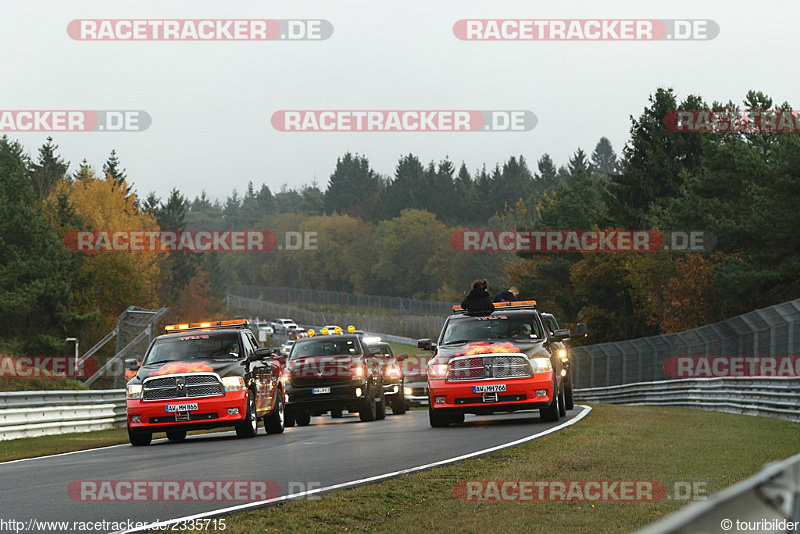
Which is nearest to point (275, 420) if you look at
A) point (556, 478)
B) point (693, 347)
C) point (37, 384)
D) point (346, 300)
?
point (556, 478)

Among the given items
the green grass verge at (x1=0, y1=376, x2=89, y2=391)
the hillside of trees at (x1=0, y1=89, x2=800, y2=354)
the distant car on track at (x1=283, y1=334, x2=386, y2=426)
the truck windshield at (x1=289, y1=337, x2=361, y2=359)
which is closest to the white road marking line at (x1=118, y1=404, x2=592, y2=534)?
the distant car on track at (x1=283, y1=334, x2=386, y2=426)

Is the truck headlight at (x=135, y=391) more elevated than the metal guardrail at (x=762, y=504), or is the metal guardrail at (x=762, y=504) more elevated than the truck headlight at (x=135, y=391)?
the metal guardrail at (x=762, y=504)

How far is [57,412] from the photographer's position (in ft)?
83.7

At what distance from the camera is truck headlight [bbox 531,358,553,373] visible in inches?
784

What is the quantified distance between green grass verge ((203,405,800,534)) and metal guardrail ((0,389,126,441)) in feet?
35.9

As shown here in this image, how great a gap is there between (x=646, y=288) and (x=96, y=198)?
52.9m

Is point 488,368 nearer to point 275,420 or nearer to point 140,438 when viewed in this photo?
point 275,420

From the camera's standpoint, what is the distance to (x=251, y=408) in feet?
65.8

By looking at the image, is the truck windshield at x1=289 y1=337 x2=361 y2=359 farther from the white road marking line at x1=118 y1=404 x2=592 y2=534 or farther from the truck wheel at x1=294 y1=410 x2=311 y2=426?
the white road marking line at x1=118 y1=404 x2=592 y2=534

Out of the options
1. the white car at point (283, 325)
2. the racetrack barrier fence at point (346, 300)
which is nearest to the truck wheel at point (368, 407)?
the racetrack barrier fence at point (346, 300)

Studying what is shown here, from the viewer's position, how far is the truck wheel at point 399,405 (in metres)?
30.8

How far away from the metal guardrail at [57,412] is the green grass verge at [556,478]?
10.9 m

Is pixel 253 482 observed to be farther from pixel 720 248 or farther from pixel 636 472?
pixel 720 248

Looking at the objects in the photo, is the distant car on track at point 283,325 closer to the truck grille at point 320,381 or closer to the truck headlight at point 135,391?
the truck grille at point 320,381
